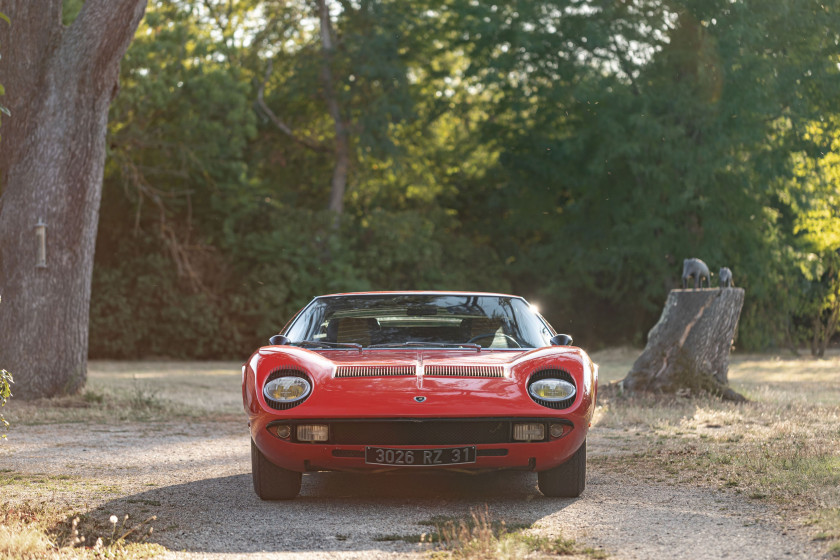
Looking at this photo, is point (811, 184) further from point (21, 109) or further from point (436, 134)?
point (21, 109)

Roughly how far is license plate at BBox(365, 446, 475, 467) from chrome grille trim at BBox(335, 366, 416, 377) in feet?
1.34

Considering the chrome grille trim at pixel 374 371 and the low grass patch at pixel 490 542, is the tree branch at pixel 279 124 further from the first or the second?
the low grass patch at pixel 490 542

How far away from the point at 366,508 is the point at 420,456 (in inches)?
18.4

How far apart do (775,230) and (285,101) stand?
1288 centimetres

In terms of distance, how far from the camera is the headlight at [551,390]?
5938mm

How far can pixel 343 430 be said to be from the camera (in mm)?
5855

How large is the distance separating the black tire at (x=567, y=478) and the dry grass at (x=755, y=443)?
979 mm

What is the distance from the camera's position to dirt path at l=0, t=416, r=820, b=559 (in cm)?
496

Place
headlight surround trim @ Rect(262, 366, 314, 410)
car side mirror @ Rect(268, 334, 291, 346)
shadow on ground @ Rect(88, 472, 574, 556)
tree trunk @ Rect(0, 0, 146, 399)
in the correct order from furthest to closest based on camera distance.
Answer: tree trunk @ Rect(0, 0, 146, 399) → car side mirror @ Rect(268, 334, 291, 346) → headlight surround trim @ Rect(262, 366, 314, 410) → shadow on ground @ Rect(88, 472, 574, 556)

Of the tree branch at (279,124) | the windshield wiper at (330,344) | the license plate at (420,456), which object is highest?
the tree branch at (279,124)

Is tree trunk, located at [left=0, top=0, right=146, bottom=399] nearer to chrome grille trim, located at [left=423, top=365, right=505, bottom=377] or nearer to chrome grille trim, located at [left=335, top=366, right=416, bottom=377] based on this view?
chrome grille trim, located at [left=335, top=366, right=416, bottom=377]

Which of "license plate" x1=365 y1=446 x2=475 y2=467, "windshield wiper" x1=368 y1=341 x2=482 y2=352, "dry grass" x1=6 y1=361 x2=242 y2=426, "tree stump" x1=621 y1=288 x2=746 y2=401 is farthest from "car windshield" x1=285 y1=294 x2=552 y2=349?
"tree stump" x1=621 y1=288 x2=746 y2=401

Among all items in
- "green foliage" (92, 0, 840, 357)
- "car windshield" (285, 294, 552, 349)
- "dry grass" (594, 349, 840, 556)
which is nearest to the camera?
"dry grass" (594, 349, 840, 556)

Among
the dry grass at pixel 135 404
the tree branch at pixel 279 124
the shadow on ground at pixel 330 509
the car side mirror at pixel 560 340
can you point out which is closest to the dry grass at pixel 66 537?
the shadow on ground at pixel 330 509
